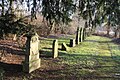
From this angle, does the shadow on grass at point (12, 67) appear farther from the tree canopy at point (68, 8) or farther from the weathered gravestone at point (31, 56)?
the tree canopy at point (68, 8)

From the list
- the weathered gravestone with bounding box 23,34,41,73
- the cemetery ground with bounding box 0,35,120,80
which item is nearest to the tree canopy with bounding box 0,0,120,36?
the weathered gravestone with bounding box 23,34,41,73

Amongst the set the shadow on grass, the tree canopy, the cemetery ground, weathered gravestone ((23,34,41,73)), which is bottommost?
the cemetery ground

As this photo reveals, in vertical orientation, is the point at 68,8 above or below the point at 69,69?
above

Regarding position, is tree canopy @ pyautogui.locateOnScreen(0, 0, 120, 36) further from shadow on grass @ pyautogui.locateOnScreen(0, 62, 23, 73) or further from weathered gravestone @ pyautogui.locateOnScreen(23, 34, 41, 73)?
shadow on grass @ pyautogui.locateOnScreen(0, 62, 23, 73)

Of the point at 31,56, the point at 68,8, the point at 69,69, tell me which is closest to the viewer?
the point at 68,8

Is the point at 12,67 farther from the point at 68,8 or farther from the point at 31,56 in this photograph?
the point at 68,8

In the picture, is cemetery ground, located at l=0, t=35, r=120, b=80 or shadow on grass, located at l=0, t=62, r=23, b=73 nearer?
cemetery ground, located at l=0, t=35, r=120, b=80

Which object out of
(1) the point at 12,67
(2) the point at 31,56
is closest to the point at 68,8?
(2) the point at 31,56

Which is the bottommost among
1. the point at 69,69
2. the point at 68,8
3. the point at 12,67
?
the point at 69,69

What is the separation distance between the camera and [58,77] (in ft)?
30.7

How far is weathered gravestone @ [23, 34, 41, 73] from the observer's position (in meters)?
9.79

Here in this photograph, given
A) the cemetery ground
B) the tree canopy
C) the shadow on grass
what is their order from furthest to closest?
the shadow on grass, the cemetery ground, the tree canopy

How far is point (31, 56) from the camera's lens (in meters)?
10.1

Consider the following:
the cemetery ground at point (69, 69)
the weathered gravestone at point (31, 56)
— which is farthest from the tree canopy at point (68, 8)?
the cemetery ground at point (69, 69)
